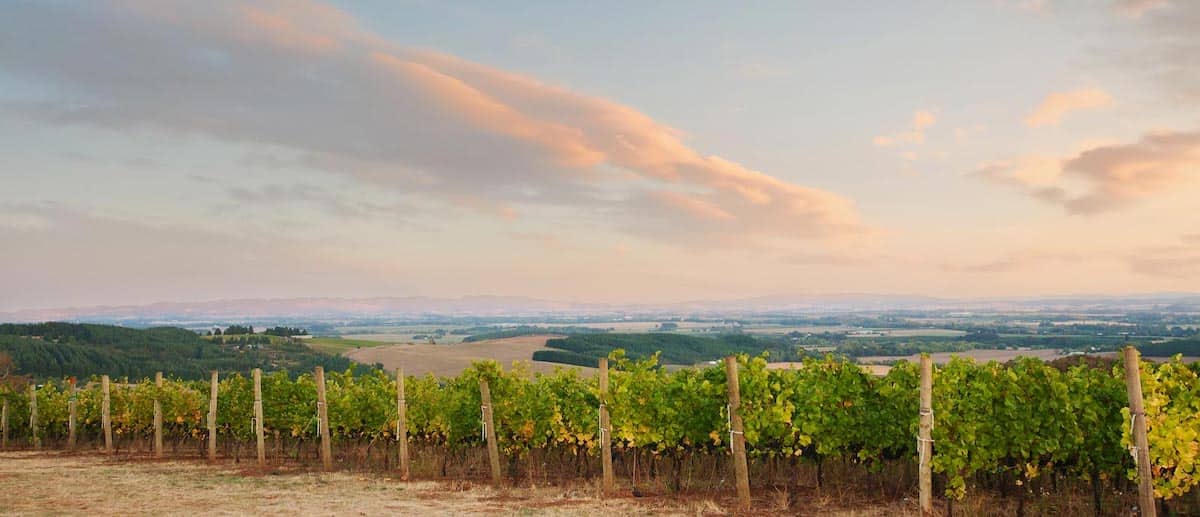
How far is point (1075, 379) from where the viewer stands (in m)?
13.4

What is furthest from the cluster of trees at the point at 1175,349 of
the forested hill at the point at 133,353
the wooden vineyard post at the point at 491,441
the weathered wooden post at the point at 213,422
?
the forested hill at the point at 133,353

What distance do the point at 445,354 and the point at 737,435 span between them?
104147 millimetres

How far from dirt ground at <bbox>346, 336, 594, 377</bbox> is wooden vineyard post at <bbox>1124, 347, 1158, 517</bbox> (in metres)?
83.8

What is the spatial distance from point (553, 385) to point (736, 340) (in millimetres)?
144822

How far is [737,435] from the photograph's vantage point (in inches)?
550

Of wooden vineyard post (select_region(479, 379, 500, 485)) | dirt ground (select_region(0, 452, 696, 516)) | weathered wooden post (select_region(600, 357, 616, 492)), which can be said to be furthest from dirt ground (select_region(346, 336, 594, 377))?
weathered wooden post (select_region(600, 357, 616, 492))

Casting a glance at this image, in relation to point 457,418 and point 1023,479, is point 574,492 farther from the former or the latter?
point 1023,479

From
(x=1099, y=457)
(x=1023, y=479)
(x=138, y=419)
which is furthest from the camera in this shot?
(x=138, y=419)

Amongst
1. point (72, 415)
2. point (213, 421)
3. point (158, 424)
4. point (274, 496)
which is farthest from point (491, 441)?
point (72, 415)

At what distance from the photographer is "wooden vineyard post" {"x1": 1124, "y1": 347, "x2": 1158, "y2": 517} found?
10875mm

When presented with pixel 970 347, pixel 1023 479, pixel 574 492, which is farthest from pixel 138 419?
pixel 970 347

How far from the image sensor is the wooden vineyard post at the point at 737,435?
45.1 ft

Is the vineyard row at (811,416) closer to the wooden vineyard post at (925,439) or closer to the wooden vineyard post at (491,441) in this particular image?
the wooden vineyard post at (491,441)

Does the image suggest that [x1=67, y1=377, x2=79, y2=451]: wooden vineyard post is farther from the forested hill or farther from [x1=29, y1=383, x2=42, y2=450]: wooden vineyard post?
the forested hill
